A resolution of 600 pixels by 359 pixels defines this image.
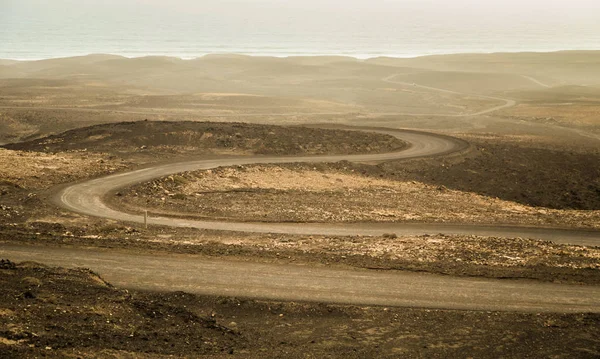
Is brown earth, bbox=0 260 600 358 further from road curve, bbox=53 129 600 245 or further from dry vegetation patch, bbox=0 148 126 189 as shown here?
dry vegetation patch, bbox=0 148 126 189

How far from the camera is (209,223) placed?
1262 inches

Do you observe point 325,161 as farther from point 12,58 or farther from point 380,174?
point 12,58

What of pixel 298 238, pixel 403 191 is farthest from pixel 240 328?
pixel 403 191

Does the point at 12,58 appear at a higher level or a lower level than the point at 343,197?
higher

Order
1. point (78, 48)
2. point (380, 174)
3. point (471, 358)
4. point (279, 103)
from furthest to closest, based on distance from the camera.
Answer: point (78, 48)
point (279, 103)
point (380, 174)
point (471, 358)

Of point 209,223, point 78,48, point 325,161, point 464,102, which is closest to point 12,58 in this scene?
point 78,48

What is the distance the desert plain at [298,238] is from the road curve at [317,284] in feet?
0.30

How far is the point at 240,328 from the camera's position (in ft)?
66.1

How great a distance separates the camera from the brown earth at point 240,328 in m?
18.1

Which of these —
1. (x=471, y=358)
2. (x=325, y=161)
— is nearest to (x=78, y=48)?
(x=325, y=161)

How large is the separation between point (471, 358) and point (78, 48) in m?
167

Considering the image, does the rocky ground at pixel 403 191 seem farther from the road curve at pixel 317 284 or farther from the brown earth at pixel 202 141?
the road curve at pixel 317 284

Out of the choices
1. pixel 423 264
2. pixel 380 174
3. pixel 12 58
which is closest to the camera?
pixel 423 264

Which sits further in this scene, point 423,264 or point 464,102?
point 464,102
